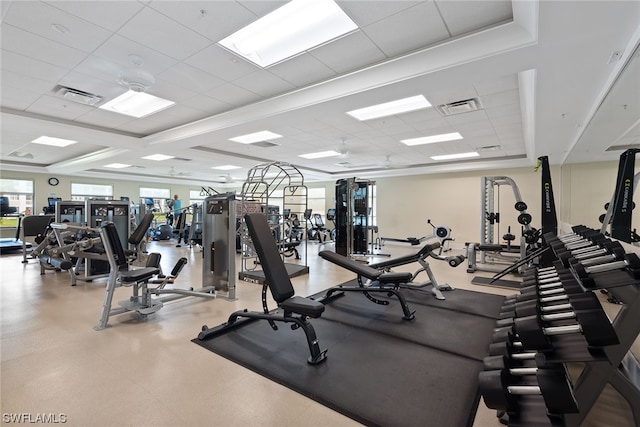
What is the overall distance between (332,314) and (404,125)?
365 cm

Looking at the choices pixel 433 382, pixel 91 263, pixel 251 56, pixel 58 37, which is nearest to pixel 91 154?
pixel 91 263

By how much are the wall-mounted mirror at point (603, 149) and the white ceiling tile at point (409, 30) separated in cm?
156

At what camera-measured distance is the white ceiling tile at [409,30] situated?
249 cm

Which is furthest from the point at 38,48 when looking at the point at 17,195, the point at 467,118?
the point at 17,195

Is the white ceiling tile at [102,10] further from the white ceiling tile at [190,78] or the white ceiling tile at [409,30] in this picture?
the white ceiling tile at [409,30]

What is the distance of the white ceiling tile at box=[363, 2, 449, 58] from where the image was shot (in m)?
2.49

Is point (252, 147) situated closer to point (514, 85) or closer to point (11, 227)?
point (514, 85)

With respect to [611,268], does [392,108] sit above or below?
above

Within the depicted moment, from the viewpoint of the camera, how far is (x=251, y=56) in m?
3.16

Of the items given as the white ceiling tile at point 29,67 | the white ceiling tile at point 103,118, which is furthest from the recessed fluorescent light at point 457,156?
the white ceiling tile at point 29,67

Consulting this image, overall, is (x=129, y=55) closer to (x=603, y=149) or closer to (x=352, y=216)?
(x=352, y=216)

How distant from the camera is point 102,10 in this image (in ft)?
7.91

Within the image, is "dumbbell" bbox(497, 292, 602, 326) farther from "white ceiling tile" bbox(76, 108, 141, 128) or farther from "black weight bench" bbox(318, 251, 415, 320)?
"white ceiling tile" bbox(76, 108, 141, 128)

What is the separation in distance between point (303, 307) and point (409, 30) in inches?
104
